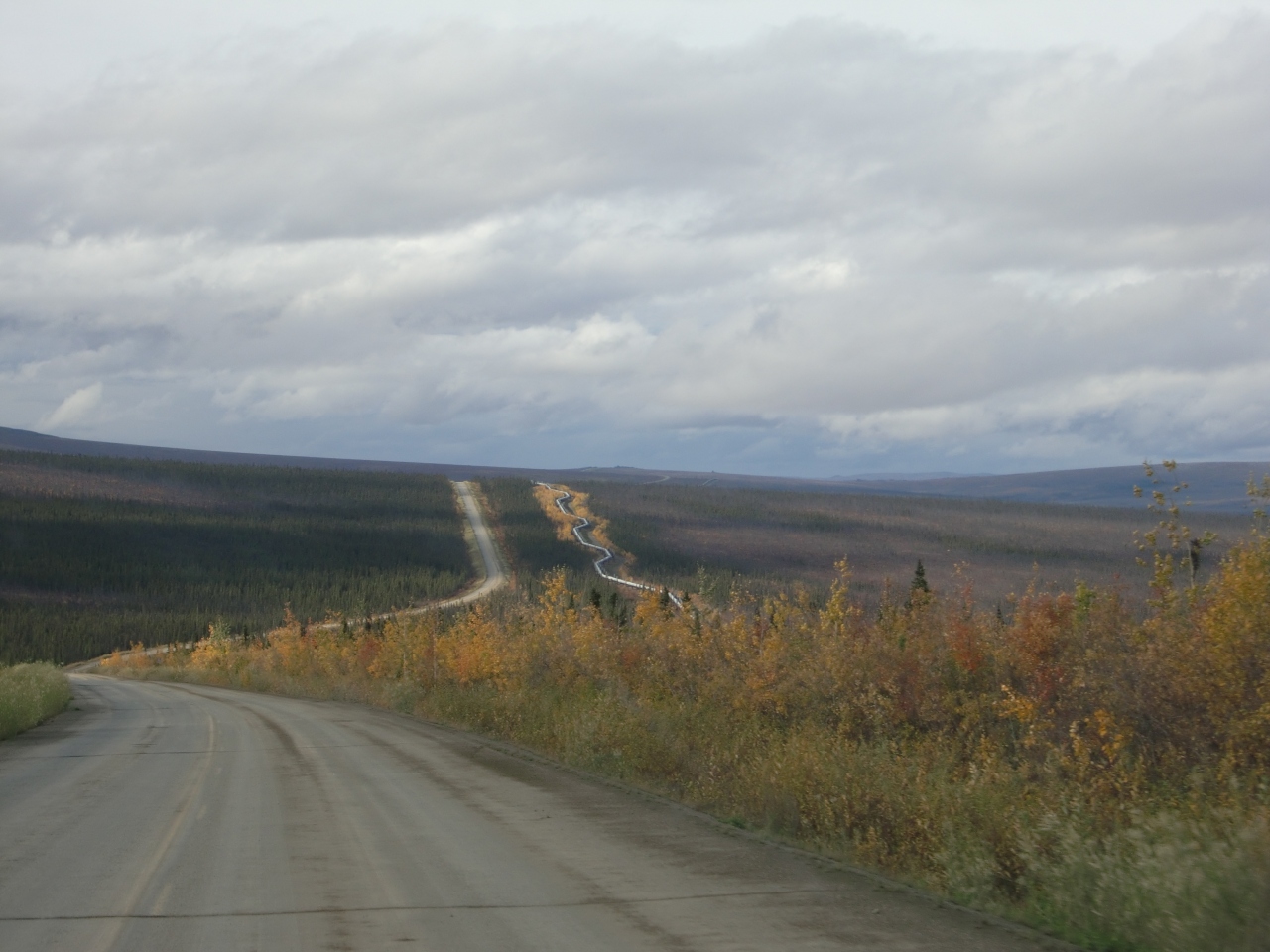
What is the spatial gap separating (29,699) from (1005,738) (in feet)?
74.4

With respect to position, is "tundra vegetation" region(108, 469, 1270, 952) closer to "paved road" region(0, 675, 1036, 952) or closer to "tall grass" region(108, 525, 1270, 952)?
"tall grass" region(108, 525, 1270, 952)

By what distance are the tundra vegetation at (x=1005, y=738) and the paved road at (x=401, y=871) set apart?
2.51 ft

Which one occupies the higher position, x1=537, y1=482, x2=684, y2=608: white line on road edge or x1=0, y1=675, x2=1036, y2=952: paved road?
x1=0, y1=675, x2=1036, y2=952: paved road

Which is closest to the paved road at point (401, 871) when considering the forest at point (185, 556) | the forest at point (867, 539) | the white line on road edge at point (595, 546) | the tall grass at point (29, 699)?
the tall grass at point (29, 699)

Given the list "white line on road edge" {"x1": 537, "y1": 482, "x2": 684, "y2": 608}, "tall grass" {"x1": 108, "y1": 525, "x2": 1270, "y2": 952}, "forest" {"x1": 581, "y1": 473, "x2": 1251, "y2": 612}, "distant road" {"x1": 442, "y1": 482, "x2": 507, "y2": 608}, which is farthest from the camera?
"distant road" {"x1": 442, "y1": 482, "x2": 507, "y2": 608}

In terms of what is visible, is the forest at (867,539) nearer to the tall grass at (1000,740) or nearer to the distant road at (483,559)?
the distant road at (483,559)

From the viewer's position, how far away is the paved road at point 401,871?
6.95m

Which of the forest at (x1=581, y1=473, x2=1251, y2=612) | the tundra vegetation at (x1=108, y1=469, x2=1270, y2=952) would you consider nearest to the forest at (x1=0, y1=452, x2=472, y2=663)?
the forest at (x1=581, y1=473, x2=1251, y2=612)

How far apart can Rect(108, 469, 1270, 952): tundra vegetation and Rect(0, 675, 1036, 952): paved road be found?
0.76 meters

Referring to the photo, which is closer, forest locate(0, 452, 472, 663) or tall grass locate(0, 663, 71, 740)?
tall grass locate(0, 663, 71, 740)

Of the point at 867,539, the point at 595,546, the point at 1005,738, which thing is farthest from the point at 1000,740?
the point at 595,546

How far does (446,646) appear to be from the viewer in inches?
1243

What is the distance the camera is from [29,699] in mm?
24906

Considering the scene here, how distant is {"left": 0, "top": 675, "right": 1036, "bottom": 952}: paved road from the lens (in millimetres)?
6953
